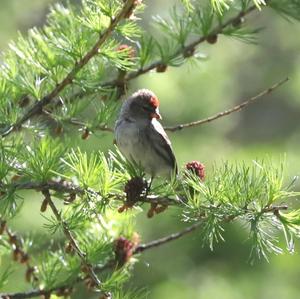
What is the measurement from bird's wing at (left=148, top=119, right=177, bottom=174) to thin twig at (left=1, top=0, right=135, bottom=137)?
79 cm

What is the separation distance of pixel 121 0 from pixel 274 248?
2.65 ft

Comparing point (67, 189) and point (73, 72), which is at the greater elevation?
point (73, 72)

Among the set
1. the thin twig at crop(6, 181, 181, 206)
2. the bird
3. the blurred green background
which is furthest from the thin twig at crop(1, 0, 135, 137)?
the blurred green background

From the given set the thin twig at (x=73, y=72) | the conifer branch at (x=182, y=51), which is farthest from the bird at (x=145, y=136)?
the thin twig at (x=73, y=72)

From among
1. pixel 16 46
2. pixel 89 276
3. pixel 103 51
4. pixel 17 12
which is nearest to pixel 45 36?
pixel 16 46

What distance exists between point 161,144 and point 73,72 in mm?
886

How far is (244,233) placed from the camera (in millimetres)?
6277

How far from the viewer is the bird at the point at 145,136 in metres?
3.22

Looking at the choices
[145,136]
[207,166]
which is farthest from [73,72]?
[207,166]

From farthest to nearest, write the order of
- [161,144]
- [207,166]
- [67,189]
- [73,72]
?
[207,166]
[161,144]
[73,72]
[67,189]

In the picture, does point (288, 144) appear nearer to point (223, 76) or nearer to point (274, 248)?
point (223, 76)

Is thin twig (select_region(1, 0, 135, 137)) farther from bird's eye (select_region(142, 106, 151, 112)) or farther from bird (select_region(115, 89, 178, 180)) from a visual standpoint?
bird's eye (select_region(142, 106, 151, 112))

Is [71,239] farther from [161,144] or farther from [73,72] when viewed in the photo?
[161,144]

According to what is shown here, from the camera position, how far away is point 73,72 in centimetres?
251
